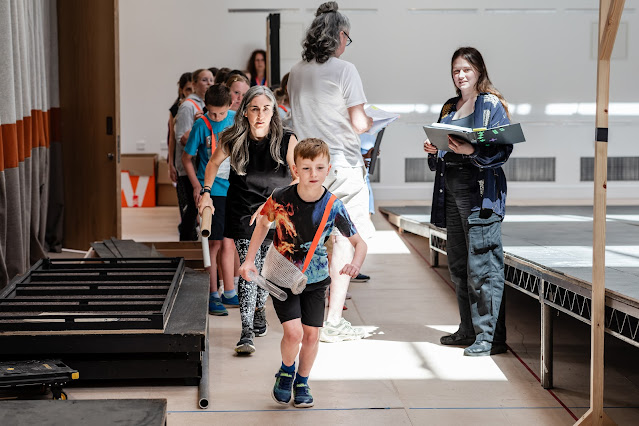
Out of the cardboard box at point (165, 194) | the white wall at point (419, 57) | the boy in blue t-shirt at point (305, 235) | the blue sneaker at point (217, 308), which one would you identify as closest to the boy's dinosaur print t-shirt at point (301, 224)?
the boy in blue t-shirt at point (305, 235)

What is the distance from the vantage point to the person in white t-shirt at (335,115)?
16.1ft

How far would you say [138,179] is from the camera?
11.9 metres

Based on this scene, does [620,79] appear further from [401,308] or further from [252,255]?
[252,255]

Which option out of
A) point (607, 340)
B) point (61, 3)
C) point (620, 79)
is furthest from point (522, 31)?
point (607, 340)

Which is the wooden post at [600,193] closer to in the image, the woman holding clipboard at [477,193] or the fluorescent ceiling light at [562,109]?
the woman holding clipboard at [477,193]

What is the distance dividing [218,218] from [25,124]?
88.5 inches

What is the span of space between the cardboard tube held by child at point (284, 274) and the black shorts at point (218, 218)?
1842 mm

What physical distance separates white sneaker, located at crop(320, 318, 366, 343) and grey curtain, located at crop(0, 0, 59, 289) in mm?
2303

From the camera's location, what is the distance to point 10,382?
3492mm

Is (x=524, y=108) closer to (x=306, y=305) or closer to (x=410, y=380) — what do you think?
(x=410, y=380)

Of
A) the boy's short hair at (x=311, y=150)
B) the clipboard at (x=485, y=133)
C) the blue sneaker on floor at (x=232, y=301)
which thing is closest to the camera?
the boy's short hair at (x=311, y=150)

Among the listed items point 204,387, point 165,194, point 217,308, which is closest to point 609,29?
point 204,387

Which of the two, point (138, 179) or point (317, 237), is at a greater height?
point (317, 237)

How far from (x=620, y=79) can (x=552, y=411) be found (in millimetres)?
9993
